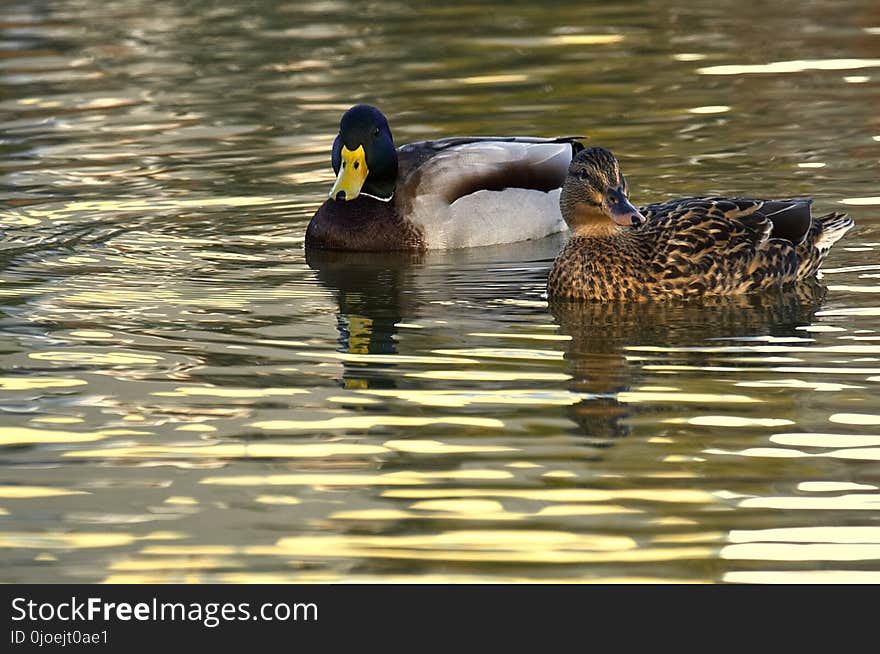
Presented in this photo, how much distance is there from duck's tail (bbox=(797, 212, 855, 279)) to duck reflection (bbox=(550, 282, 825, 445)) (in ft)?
0.42

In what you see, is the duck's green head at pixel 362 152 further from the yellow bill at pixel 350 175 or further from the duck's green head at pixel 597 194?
the duck's green head at pixel 597 194

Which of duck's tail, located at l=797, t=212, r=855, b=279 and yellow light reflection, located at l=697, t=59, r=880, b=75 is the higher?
duck's tail, located at l=797, t=212, r=855, b=279

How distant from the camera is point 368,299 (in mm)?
10562

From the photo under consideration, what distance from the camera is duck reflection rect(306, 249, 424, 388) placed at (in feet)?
28.3

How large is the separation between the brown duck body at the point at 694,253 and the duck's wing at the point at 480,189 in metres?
2.15

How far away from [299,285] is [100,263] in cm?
137

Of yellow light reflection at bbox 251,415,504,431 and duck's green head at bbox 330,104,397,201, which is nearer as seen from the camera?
yellow light reflection at bbox 251,415,504,431

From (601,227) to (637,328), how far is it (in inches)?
37.6

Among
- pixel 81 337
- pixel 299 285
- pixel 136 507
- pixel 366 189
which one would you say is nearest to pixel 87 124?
pixel 366 189

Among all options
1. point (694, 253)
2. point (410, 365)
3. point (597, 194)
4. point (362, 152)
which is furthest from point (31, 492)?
point (362, 152)

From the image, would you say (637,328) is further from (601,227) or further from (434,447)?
(434,447)

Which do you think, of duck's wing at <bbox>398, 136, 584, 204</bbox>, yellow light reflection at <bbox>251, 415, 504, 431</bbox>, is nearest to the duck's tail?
duck's wing at <bbox>398, 136, 584, 204</bbox>

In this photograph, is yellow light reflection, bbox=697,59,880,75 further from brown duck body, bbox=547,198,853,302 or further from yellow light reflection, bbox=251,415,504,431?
yellow light reflection, bbox=251,415,504,431

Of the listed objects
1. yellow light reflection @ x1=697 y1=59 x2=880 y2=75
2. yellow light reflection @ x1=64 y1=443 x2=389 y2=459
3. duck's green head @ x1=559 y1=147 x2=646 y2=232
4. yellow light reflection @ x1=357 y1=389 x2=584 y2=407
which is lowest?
yellow light reflection @ x1=697 y1=59 x2=880 y2=75
